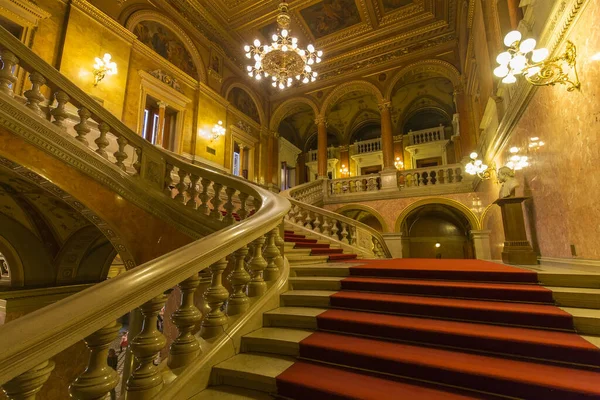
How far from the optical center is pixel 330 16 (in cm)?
1009

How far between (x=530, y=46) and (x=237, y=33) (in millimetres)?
10532

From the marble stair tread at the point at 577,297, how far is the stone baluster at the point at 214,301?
259 cm

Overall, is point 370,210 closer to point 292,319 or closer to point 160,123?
point 160,123

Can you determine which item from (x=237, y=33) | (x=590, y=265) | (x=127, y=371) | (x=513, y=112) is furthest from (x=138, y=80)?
(x=590, y=265)

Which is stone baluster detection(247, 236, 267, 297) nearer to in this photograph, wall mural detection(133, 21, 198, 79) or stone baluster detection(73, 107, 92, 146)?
stone baluster detection(73, 107, 92, 146)

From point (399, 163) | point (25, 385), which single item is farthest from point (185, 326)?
point (399, 163)

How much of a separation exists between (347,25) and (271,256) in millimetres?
10687

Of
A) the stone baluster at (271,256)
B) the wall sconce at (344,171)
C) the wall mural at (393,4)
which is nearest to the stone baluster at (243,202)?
the stone baluster at (271,256)

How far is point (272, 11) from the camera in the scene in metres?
9.73

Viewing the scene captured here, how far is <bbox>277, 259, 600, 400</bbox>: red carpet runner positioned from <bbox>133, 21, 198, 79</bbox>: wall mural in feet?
30.8

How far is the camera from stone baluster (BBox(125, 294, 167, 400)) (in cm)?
139

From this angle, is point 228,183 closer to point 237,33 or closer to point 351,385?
point 351,385

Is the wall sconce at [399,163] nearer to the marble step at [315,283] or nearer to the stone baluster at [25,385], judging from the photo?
the marble step at [315,283]

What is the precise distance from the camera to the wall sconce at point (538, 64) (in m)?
2.94
